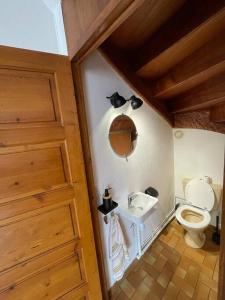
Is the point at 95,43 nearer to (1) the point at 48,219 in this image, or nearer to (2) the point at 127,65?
(2) the point at 127,65

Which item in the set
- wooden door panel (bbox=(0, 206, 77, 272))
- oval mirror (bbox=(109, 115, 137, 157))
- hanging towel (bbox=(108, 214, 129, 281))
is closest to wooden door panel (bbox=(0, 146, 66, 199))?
wooden door panel (bbox=(0, 206, 77, 272))

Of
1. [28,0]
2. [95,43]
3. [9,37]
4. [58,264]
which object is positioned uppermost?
[28,0]

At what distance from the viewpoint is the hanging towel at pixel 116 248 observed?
1447mm

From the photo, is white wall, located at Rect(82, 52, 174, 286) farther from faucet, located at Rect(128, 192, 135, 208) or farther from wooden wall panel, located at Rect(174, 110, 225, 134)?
wooden wall panel, located at Rect(174, 110, 225, 134)

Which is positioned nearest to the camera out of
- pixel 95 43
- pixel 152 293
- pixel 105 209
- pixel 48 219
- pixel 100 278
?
pixel 95 43

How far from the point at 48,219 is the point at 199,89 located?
1.81 m

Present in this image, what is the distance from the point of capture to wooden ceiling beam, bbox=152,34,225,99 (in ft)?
3.46

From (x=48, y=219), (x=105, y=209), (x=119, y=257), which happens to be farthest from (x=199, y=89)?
(x=119, y=257)

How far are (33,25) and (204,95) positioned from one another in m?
1.55

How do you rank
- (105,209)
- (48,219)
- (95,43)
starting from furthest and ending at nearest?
(105,209) < (48,219) < (95,43)

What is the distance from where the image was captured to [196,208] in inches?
81.3

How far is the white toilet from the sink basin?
24.3 inches

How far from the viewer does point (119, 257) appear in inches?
61.4

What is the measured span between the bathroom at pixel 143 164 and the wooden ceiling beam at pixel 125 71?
0.18ft
